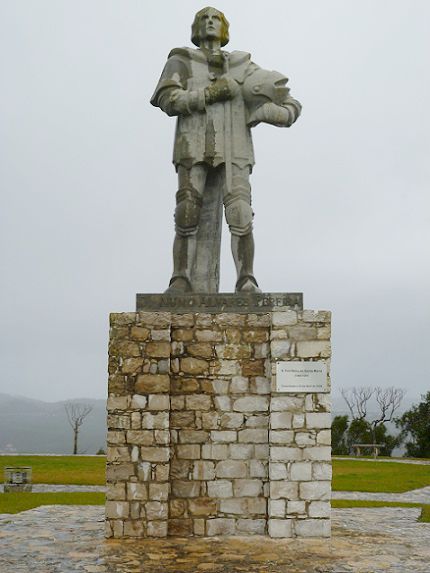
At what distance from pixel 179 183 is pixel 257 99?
58.3 inches

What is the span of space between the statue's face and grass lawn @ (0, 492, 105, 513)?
24.8ft

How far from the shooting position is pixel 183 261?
9.29 meters

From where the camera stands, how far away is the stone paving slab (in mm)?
6969

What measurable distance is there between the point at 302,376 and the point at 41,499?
22.6 feet

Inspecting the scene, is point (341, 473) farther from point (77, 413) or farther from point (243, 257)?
point (77, 413)

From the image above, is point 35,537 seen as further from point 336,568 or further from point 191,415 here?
point 336,568

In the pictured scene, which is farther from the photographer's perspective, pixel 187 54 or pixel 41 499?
pixel 41 499

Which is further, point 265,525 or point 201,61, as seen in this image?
point 201,61

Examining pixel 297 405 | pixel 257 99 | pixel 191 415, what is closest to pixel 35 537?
pixel 191 415

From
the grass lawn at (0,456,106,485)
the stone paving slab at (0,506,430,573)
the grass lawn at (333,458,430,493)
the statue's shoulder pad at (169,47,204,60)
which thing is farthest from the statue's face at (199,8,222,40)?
the grass lawn at (0,456,106,485)

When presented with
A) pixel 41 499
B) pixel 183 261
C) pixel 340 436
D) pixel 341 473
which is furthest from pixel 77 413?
pixel 183 261

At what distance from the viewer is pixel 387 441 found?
31750 millimetres

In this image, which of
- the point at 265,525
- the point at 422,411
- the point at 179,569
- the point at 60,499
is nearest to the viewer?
the point at 179,569

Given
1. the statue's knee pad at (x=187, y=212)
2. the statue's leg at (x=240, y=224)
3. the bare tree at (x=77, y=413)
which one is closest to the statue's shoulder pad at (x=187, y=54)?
the statue's leg at (x=240, y=224)
